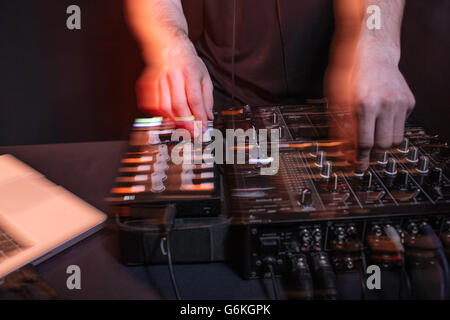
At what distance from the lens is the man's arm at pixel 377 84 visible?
33.1 inches

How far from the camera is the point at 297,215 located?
0.71 m

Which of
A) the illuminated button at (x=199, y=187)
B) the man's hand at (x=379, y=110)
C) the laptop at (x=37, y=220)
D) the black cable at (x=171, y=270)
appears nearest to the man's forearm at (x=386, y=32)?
the man's hand at (x=379, y=110)

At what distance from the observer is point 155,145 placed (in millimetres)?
915

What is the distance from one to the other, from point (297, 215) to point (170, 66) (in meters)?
0.51

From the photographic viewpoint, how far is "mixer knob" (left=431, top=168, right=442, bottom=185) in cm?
79

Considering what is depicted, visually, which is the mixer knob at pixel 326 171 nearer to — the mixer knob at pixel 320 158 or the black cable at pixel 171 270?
the mixer knob at pixel 320 158

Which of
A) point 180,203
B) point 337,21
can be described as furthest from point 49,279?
point 337,21

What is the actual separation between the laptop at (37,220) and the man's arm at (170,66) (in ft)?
0.98

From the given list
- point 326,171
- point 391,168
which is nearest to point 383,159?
point 391,168

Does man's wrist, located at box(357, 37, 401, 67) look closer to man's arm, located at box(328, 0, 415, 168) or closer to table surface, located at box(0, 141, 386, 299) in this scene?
man's arm, located at box(328, 0, 415, 168)

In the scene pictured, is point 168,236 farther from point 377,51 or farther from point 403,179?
point 377,51

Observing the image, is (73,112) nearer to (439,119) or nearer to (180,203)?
(180,203)
